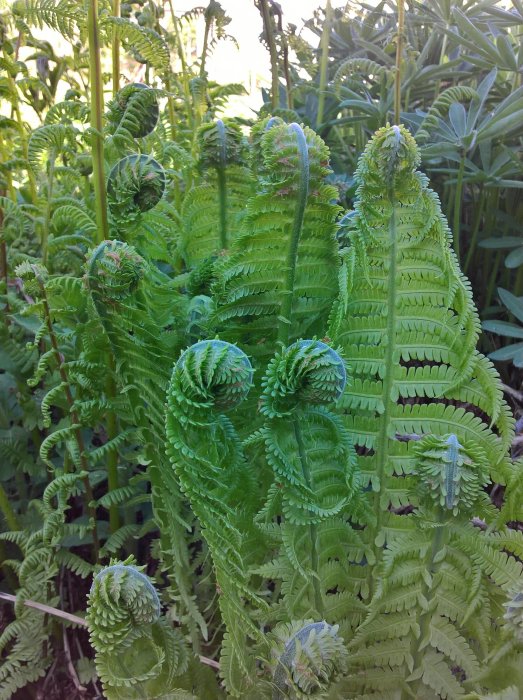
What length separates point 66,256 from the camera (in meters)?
1.36

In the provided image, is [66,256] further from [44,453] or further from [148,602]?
[148,602]

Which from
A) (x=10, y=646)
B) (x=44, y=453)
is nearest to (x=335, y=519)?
(x=44, y=453)

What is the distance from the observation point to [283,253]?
0.92 metres

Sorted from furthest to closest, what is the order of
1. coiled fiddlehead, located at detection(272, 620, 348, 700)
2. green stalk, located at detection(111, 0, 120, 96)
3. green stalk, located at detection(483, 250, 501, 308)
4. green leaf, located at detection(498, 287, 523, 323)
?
green stalk, located at detection(483, 250, 501, 308) < green leaf, located at detection(498, 287, 523, 323) < green stalk, located at detection(111, 0, 120, 96) < coiled fiddlehead, located at detection(272, 620, 348, 700)

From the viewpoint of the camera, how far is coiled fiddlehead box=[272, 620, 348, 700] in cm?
68

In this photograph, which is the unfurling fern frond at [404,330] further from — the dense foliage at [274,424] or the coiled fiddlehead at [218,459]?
the coiled fiddlehead at [218,459]

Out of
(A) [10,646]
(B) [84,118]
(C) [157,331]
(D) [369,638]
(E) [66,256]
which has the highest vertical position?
(B) [84,118]

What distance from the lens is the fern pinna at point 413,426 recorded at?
87cm

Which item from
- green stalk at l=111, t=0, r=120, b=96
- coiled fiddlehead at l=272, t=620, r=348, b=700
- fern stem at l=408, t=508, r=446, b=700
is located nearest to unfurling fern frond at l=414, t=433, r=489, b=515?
fern stem at l=408, t=508, r=446, b=700

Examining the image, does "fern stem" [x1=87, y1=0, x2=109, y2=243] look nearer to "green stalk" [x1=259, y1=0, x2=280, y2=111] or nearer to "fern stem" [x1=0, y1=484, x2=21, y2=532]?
"green stalk" [x1=259, y1=0, x2=280, y2=111]

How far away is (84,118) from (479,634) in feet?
3.45

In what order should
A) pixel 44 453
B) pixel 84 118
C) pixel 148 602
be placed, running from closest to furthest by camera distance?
pixel 148 602 < pixel 44 453 < pixel 84 118

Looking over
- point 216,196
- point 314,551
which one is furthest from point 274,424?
point 216,196

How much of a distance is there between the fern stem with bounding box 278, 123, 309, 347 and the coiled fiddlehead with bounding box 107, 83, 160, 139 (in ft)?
1.02
